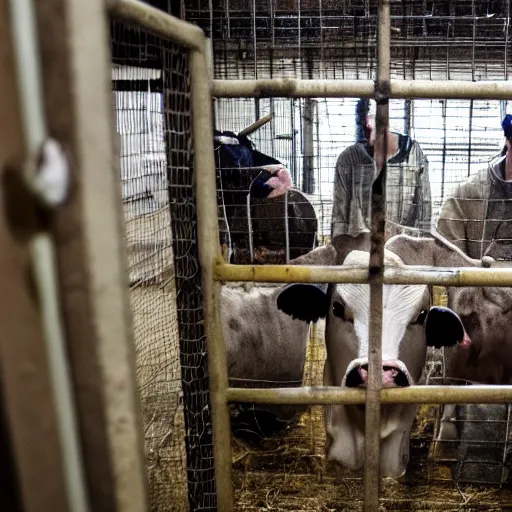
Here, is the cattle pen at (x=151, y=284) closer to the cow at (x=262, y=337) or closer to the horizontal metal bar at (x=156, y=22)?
the horizontal metal bar at (x=156, y=22)

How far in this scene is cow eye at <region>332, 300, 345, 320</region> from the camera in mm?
2554

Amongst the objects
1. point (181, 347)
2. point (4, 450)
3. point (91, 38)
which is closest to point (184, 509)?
point (181, 347)

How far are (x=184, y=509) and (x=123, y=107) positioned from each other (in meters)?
1.43

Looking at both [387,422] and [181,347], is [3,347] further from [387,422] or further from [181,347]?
[387,422]

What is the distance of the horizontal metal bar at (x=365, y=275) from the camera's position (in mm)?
1416

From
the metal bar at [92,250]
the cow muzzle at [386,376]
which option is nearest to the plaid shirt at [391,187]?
the cow muzzle at [386,376]

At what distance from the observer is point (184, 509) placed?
6.65 feet

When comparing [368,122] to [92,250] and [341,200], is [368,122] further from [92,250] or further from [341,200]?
[92,250]

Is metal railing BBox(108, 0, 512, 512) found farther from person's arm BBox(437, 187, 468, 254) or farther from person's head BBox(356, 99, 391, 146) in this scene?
person's head BBox(356, 99, 391, 146)

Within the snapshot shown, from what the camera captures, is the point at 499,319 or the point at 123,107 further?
the point at 499,319

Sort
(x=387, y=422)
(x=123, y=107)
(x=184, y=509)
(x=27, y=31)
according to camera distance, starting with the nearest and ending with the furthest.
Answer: (x=27, y=31) < (x=123, y=107) < (x=184, y=509) < (x=387, y=422)

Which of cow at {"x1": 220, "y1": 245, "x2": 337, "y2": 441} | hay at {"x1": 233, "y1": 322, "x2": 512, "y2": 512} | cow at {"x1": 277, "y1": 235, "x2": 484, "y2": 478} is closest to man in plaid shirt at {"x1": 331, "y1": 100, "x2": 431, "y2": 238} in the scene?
cow at {"x1": 220, "y1": 245, "x2": 337, "y2": 441}

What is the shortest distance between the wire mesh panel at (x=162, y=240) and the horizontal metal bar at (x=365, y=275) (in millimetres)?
260

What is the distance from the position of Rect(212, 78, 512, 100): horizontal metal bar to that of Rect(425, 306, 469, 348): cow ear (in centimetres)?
96
